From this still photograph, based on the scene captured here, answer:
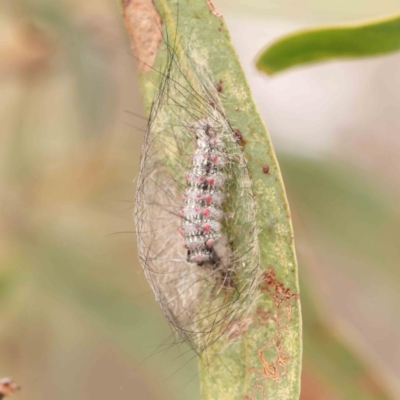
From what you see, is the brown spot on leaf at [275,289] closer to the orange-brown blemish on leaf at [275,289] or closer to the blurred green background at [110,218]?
the orange-brown blemish on leaf at [275,289]

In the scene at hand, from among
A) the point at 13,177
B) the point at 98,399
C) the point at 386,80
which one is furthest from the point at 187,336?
the point at 386,80

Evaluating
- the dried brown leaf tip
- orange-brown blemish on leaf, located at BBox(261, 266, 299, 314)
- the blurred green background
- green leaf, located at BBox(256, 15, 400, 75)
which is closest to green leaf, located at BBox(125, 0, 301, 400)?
orange-brown blemish on leaf, located at BBox(261, 266, 299, 314)

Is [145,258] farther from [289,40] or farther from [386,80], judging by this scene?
[386,80]

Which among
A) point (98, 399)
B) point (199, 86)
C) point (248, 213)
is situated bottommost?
point (98, 399)

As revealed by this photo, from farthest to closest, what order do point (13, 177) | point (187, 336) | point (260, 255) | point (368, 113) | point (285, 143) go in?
point (368, 113) < point (285, 143) < point (13, 177) < point (187, 336) < point (260, 255)

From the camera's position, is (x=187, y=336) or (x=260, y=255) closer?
(x=260, y=255)

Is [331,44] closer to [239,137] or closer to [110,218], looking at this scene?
[239,137]

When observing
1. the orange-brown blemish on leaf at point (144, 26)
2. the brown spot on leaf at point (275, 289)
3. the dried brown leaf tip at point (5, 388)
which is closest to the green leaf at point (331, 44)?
the orange-brown blemish on leaf at point (144, 26)
